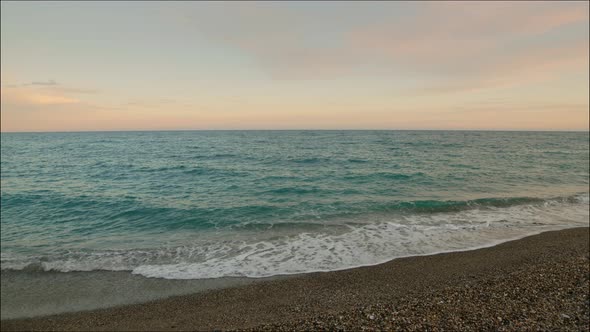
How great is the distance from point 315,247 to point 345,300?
10.5ft

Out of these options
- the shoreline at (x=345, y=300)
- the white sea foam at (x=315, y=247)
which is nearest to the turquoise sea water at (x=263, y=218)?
the white sea foam at (x=315, y=247)

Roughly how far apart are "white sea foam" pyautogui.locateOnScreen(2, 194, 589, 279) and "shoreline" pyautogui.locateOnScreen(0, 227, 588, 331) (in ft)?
2.52

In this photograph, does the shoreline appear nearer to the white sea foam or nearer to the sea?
the sea

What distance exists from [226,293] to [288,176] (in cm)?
1540

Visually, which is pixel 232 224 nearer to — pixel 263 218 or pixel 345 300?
pixel 263 218

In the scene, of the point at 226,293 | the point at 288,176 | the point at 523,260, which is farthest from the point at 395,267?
the point at 288,176

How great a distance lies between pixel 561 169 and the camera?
25.0 meters

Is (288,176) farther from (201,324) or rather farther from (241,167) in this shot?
(201,324)

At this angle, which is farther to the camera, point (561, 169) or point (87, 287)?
point (561, 169)

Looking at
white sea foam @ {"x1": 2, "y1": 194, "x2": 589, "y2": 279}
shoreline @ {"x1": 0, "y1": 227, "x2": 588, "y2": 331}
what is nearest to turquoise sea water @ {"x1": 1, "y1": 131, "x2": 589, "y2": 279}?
white sea foam @ {"x1": 2, "y1": 194, "x2": 589, "y2": 279}

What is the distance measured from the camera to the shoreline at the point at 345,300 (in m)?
4.91

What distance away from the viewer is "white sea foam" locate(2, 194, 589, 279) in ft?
25.4

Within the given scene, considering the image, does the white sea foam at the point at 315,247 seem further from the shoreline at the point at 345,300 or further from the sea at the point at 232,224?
the shoreline at the point at 345,300

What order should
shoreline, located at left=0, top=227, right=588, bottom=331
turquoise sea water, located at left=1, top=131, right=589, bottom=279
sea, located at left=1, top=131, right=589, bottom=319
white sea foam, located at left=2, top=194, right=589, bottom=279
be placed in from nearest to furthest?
shoreline, located at left=0, top=227, right=588, bottom=331 < sea, located at left=1, top=131, right=589, bottom=319 < white sea foam, located at left=2, top=194, right=589, bottom=279 < turquoise sea water, located at left=1, top=131, right=589, bottom=279
